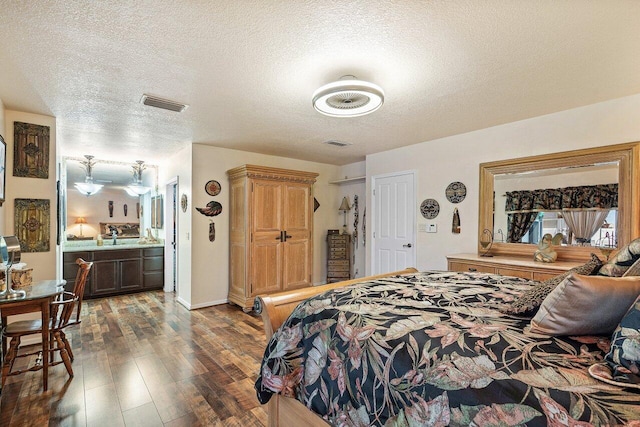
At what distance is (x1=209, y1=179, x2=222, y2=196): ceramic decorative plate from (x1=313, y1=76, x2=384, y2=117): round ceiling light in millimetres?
2679

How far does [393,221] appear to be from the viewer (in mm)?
4738

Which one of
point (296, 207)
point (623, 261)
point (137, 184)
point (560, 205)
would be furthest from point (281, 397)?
point (137, 184)

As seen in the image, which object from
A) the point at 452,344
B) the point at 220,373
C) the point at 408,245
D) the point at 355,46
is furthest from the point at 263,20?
the point at 408,245

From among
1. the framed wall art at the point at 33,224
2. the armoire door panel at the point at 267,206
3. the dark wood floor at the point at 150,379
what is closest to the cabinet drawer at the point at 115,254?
the dark wood floor at the point at 150,379

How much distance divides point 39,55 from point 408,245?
4301 millimetres

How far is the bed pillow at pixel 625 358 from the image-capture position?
81cm

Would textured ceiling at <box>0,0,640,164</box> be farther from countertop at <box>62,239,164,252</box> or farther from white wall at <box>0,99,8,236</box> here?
countertop at <box>62,239,164,252</box>

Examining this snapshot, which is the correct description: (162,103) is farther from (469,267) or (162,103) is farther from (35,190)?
(469,267)

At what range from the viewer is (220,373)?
101 inches

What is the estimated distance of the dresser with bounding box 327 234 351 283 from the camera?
18.5ft

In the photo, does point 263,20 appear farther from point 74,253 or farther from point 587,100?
point 74,253

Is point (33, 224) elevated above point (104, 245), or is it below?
above

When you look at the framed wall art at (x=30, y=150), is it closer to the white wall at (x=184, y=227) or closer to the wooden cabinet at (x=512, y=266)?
the white wall at (x=184, y=227)

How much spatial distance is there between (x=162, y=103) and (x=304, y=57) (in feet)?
5.18
